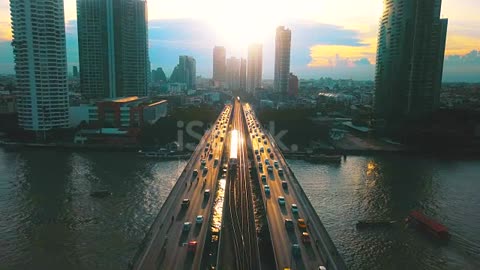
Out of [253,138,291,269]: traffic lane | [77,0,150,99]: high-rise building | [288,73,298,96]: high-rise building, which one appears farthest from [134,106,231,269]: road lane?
[288,73,298,96]: high-rise building

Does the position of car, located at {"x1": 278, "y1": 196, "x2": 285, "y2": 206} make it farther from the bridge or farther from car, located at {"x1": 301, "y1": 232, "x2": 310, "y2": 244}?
car, located at {"x1": 301, "y1": 232, "x2": 310, "y2": 244}

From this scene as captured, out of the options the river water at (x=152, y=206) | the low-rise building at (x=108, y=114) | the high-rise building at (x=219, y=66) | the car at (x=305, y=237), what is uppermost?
the high-rise building at (x=219, y=66)

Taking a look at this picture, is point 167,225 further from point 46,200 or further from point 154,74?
point 154,74

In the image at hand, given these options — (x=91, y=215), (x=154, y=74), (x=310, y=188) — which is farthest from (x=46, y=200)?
(x=154, y=74)

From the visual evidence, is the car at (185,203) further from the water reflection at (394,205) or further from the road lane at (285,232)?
the water reflection at (394,205)

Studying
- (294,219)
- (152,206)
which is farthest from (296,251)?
(152,206)

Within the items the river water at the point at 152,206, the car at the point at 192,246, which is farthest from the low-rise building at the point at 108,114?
the car at the point at 192,246
